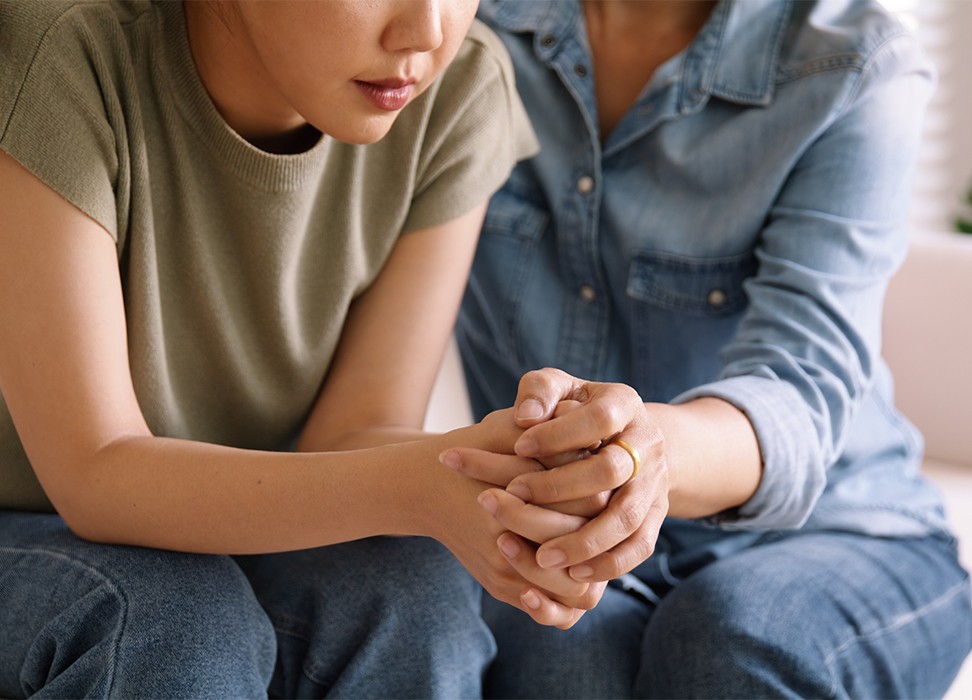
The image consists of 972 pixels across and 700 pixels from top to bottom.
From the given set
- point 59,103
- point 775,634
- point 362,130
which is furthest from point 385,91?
point 775,634

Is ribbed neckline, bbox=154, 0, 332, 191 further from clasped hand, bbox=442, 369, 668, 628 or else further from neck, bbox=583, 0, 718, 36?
neck, bbox=583, 0, 718, 36

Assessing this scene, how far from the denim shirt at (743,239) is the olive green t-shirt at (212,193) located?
0.36 feet

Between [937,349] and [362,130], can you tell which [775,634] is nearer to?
[362,130]

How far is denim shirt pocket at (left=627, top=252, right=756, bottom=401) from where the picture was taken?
4.21ft

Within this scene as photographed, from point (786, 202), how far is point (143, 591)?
753 millimetres

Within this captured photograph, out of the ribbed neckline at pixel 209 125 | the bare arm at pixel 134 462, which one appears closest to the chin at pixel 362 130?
the ribbed neckline at pixel 209 125

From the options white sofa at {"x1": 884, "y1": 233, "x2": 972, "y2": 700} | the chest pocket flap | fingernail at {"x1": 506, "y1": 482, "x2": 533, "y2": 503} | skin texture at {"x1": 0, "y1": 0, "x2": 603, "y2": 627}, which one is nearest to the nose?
skin texture at {"x1": 0, "y1": 0, "x2": 603, "y2": 627}

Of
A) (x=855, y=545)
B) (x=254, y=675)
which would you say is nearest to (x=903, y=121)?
(x=855, y=545)

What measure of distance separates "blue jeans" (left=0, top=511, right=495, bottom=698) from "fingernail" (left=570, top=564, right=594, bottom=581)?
0.17 m

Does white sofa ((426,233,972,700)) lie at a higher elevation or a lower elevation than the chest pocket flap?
lower

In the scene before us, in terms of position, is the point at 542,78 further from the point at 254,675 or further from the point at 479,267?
the point at 254,675

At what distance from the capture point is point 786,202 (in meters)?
1.21

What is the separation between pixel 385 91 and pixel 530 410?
29 cm

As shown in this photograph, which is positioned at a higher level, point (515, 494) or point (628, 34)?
point (628, 34)
